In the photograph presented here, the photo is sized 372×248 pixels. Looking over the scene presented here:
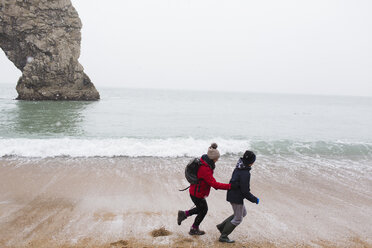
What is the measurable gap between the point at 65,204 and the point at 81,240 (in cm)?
189

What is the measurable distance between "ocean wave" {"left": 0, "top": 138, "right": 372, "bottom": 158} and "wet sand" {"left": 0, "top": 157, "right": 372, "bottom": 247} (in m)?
1.07

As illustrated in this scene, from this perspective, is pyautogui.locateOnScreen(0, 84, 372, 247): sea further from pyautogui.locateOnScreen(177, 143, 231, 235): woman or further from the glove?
the glove

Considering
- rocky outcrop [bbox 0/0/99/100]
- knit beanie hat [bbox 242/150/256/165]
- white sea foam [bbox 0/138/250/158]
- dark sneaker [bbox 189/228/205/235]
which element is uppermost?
rocky outcrop [bbox 0/0/99/100]

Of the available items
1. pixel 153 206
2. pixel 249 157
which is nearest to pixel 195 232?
pixel 153 206

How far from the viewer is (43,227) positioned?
14.9 feet

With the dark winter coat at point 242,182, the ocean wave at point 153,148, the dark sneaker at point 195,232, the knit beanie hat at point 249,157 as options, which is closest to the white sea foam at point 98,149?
the ocean wave at point 153,148

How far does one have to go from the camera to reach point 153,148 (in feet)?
37.0

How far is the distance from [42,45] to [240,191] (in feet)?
162

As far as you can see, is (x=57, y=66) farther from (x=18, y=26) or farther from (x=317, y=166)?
(x=317, y=166)

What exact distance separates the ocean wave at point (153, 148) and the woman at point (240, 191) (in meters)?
6.69

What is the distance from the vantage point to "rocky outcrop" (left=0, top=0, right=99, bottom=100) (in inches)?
1612

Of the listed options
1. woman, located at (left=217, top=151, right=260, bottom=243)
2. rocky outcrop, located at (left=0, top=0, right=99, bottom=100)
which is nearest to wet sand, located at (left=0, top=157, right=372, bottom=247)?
woman, located at (left=217, top=151, right=260, bottom=243)

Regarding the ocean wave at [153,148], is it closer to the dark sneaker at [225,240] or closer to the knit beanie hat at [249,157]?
the dark sneaker at [225,240]

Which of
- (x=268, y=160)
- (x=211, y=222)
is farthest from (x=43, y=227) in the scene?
(x=268, y=160)
